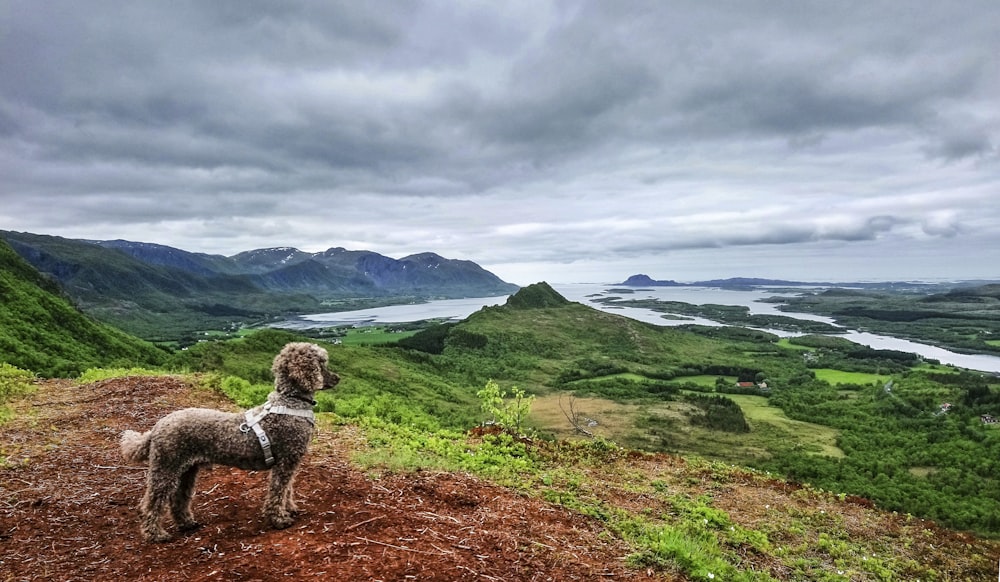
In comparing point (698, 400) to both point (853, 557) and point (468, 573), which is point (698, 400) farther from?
point (468, 573)

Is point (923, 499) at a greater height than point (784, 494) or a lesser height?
lesser

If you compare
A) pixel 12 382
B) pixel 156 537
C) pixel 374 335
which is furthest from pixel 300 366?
pixel 374 335

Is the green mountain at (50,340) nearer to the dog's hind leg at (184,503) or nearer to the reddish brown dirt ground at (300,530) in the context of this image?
the reddish brown dirt ground at (300,530)

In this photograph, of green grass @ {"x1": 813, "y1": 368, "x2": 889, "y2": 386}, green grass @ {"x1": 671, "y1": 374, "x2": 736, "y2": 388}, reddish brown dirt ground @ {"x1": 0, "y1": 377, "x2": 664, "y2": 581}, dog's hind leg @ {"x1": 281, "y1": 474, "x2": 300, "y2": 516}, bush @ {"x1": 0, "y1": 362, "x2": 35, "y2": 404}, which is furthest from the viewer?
green grass @ {"x1": 671, "y1": 374, "x2": 736, "y2": 388}

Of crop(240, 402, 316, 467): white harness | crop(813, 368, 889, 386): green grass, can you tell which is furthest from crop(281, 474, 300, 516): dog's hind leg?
crop(813, 368, 889, 386): green grass

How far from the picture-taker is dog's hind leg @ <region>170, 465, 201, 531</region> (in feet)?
20.1

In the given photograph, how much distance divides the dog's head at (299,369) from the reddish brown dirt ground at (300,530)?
1.79 metres

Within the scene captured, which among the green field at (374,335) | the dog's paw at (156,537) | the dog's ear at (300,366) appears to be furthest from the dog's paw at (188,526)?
the green field at (374,335)

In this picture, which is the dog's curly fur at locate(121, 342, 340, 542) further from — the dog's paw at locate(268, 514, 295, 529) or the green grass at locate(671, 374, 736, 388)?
the green grass at locate(671, 374, 736, 388)

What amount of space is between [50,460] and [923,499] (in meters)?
63.8

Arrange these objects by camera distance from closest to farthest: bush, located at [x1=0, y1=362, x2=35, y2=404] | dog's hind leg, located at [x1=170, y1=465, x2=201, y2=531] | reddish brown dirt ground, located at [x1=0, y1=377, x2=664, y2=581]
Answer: reddish brown dirt ground, located at [x1=0, y1=377, x2=664, y2=581] → dog's hind leg, located at [x1=170, y1=465, x2=201, y2=531] → bush, located at [x1=0, y1=362, x2=35, y2=404]

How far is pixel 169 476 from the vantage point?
5930 mm

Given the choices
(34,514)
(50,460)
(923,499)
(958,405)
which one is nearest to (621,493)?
(34,514)

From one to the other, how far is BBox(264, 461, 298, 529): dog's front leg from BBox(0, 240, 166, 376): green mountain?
1959 centimetres
